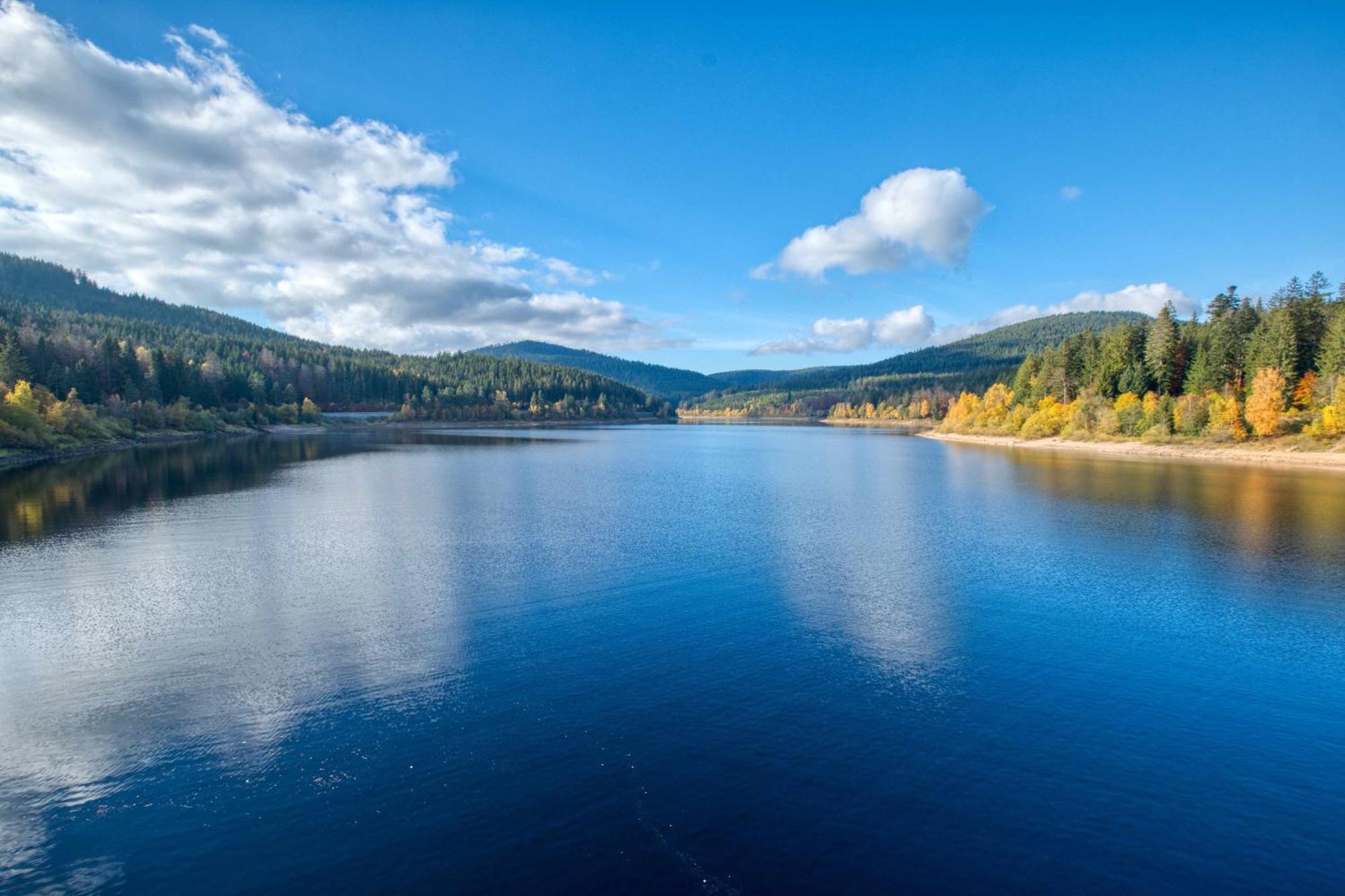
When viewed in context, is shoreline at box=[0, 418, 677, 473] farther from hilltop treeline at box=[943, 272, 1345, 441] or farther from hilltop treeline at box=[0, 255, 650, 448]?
hilltop treeline at box=[943, 272, 1345, 441]

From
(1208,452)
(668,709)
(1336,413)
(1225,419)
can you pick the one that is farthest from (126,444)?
(1336,413)

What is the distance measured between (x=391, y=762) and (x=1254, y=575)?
89.5 feet

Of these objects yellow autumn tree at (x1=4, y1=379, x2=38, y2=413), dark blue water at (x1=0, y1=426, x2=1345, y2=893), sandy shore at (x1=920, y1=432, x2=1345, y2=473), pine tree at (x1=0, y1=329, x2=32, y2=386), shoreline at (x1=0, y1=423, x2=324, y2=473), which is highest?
pine tree at (x1=0, y1=329, x2=32, y2=386)

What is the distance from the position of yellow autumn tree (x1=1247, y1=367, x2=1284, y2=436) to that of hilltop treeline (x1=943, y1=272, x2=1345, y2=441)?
0.26 ft

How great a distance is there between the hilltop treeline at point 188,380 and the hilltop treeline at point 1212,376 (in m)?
111

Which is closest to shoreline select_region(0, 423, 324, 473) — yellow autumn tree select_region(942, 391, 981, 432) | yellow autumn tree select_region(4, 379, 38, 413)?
yellow autumn tree select_region(4, 379, 38, 413)

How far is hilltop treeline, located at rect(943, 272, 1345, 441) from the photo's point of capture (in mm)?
60438

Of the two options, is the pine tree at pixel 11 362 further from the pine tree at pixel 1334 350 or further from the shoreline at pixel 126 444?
the pine tree at pixel 1334 350

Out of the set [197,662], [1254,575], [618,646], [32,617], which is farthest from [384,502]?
[1254,575]

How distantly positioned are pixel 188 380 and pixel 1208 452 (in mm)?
131081

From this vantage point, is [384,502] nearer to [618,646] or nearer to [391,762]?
[618,646]

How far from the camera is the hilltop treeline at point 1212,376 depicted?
198ft

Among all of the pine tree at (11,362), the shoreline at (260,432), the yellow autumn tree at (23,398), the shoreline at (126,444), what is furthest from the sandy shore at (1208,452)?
the pine tree at (11,362)

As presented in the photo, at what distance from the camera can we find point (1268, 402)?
60.4m
